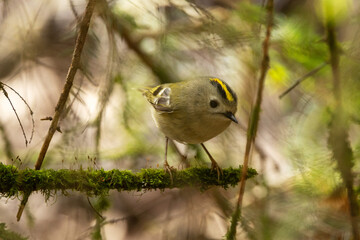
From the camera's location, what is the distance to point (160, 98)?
2.88m

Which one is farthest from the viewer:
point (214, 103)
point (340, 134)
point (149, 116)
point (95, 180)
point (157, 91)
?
point (149, 116)

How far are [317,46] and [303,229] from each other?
0.99 m

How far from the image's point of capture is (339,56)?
181cm

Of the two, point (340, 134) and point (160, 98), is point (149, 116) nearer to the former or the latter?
point (160, 98)

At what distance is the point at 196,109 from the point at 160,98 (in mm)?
386

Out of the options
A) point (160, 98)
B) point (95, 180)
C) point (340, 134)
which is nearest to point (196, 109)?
point (160, 98)

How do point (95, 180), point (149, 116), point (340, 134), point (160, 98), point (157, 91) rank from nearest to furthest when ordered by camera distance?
1. point (340, 134)
2. point (95, 180)
3. point (160, 98)
4. point (157, 91)
5. point (149, 116)

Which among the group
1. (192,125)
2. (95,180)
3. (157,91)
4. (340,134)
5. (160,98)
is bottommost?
(95,180)

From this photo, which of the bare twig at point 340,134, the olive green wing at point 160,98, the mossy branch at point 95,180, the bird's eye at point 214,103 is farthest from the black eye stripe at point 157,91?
the bare twig at point 340,134

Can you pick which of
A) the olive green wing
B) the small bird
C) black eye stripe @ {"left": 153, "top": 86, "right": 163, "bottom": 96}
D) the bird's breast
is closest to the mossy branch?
the small bird

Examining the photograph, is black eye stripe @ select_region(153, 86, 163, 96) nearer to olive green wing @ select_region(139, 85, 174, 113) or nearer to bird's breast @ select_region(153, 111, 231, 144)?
olive green wing @ select_region(139, 85, 174, 113)

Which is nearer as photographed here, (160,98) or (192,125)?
(192,125)

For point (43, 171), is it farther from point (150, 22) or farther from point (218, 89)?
point (150, 22)

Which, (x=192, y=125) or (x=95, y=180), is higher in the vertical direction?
(x=192, y=125)
